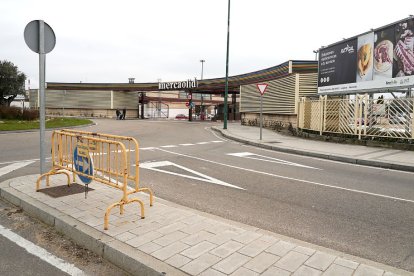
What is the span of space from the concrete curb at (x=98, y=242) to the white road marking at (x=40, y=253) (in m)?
0.36

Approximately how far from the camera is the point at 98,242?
389 cm

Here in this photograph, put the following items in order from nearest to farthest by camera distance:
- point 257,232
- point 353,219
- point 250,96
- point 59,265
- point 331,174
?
point 59,265 < point 257,232 < point 353,219 < point 331,174 < point 250,96

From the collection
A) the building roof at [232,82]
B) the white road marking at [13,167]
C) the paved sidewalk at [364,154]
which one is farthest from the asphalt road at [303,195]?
the building roof at [232,82]

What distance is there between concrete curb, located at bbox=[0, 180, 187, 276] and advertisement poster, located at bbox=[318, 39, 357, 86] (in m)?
15.8

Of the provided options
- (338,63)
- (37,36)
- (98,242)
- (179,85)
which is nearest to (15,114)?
(179,85)

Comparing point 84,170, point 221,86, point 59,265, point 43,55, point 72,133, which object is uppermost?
point 221,86

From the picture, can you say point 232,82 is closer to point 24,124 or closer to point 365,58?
point 24,124

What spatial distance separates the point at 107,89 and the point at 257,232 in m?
50.2

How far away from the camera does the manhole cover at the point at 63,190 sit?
5773 millimetres

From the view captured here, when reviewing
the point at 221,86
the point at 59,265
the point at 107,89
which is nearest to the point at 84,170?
the point at 59,265

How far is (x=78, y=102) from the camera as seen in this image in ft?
176

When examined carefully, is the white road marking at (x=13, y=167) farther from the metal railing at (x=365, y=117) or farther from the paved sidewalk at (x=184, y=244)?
the metal railing at (x=365, y=117)

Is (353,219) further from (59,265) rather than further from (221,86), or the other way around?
(221,86)

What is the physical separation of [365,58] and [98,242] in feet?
51.8
